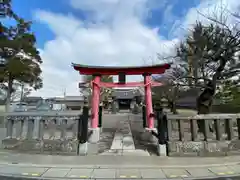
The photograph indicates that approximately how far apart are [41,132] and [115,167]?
2902 mm

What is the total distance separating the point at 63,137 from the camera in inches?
215

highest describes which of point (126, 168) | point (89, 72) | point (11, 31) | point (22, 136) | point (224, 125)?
point (11, 31)

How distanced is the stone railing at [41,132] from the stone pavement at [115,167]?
0.39 m

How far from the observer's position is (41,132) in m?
5.57

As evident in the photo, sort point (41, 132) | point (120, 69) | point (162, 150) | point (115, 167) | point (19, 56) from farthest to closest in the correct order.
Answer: point (19, 56) → point (120, 69) → point (41, 132) → point (162, 150) → point (115, 167)

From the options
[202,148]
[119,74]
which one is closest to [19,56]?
[119,74]

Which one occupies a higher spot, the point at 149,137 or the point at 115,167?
the point at 149,137

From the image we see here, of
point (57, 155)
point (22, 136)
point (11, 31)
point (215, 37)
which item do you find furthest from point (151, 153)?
point (11, 31)

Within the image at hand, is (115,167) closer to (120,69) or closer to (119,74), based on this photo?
(119,74)

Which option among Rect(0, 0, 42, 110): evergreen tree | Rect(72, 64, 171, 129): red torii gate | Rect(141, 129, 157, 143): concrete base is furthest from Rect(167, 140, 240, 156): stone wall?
Rect(0, 0, 42, 110): evergreen tree

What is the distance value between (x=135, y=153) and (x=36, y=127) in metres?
3.41

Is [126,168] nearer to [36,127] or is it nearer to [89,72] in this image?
[36,127]

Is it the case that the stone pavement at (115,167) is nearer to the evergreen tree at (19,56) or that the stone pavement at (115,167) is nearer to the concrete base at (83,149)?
the concrete base at (83,149)

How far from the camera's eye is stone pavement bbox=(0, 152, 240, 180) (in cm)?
377
